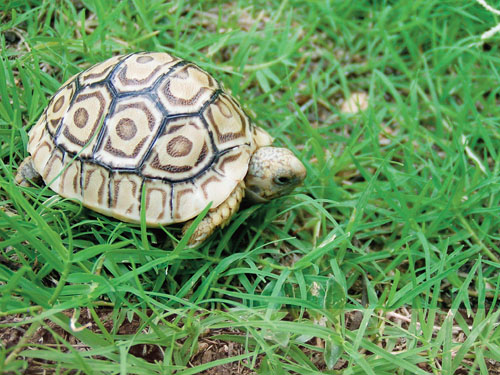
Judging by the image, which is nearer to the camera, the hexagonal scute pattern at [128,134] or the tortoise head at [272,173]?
the hexagonal scute pattern at [128,134]

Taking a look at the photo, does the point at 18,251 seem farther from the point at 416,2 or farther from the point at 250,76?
the point at 416,2

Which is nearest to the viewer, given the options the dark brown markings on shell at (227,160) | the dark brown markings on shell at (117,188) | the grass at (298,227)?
the grass at (298,227)

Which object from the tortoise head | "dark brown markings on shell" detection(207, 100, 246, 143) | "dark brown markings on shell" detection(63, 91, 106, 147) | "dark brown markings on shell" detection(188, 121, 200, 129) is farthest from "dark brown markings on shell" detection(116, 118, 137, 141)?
the tortoise head

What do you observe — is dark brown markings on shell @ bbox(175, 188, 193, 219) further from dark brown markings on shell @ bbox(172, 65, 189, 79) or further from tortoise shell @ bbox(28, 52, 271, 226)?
dark brown markings on shell @ bbox(172, 65, 189, 79)

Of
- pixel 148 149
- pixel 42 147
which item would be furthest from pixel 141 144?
pixel 42 147

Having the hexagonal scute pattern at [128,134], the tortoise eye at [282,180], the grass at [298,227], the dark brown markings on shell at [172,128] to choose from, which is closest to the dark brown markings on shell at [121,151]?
the hexagonal scute pattern at [128,134]

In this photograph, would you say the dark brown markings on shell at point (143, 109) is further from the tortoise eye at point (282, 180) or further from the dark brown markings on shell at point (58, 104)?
the tortoise eye at point (282, 180)

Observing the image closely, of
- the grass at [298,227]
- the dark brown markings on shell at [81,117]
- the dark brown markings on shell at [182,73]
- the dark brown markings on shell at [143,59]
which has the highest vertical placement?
the dark brown markings on shell at [143,59]
